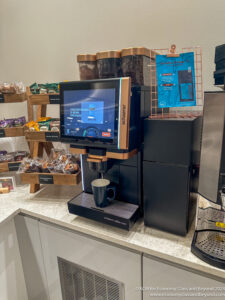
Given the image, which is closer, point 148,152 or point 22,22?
point 148,152

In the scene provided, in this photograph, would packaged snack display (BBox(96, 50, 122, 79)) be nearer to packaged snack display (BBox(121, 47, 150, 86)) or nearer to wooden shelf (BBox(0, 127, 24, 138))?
packaged snack display (BBox(121, 47, 150, 86))

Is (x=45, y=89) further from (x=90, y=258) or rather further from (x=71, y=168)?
(x=90, y=258)

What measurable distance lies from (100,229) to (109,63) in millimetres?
724

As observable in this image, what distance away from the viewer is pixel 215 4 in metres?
1.07

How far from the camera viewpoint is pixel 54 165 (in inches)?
48.3

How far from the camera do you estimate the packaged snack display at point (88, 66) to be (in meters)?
1.01

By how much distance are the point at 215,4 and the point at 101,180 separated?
3.32 feet

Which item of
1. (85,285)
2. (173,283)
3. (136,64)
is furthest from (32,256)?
(136,64)

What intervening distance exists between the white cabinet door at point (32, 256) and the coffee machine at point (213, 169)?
80 cm

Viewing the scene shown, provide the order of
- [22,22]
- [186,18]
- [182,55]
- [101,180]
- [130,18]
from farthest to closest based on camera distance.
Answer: [22,22] → [130,18] → [186,18] → [101,180] → [182,55]

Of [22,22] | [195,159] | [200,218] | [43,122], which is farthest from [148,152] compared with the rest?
[22,22]

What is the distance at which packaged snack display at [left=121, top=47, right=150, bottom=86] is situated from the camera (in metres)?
0.91

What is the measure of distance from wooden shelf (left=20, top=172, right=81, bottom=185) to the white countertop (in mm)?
112

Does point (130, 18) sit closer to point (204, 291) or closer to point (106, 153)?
point (106, 153)
